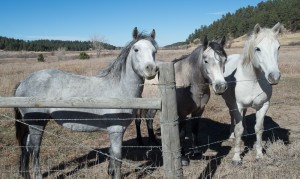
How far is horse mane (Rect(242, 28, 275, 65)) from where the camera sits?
4.22m

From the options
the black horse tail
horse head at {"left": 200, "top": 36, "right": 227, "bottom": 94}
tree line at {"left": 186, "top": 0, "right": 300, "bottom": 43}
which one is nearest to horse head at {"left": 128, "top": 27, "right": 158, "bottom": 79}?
horse head at {"left": 200, "top": 36, "right": 227, "bottom": 94}

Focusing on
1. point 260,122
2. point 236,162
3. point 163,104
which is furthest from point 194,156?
point 163,104

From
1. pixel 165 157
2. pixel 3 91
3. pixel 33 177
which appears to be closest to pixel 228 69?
pixel 165 157

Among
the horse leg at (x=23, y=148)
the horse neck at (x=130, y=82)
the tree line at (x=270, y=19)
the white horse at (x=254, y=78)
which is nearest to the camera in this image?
the horse neck at (x=130, y=82)

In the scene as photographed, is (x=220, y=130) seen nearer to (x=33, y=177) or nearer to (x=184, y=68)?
(x=184, y=68)

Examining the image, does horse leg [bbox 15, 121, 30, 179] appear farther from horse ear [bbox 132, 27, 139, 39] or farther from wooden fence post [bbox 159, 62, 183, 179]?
wooden fence post [bbox 159, 62, 183, 179]

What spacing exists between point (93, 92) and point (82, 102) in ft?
2.71

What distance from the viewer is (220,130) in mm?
6738

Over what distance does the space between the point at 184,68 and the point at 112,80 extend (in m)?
1.58

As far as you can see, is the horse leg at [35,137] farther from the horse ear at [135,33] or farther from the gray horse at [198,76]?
the gray horse at [198,76]

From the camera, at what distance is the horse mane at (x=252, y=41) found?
166 inches

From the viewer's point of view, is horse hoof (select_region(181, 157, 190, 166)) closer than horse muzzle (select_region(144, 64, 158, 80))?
No

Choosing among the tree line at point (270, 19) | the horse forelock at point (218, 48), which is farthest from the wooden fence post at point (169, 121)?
the tree line at point (270, 19)

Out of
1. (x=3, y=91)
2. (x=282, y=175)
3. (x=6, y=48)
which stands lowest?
(x=282, y=175)
